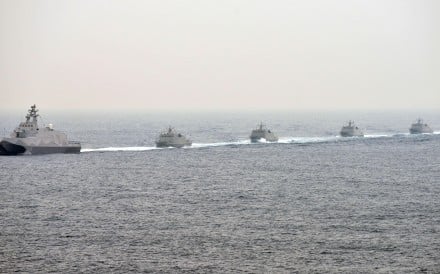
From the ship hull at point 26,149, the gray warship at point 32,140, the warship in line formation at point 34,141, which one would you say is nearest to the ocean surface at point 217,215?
the ship hull at point 26,149

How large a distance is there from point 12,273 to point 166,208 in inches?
1272

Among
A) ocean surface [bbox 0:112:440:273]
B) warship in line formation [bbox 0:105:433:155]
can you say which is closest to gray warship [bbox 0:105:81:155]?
warship in line formation [bbox 0:105:433:155]

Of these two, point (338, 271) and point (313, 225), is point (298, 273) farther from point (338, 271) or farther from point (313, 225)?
point (313, 225)

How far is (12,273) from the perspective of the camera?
5569 centimetres

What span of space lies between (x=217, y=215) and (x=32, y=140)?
244 ft

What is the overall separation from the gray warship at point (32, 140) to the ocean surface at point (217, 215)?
2.91 metres

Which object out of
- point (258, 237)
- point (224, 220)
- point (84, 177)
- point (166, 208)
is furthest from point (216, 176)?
point (258, 237)

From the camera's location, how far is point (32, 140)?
147 m

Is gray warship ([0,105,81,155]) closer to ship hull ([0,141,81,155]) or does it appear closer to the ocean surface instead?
ship hull ([0,141,81,155])

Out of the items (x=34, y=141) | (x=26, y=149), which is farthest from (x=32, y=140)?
(x=26, y=149)

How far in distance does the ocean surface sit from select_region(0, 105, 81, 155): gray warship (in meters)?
2.91

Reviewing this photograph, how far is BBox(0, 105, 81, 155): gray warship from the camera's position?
144250 mm

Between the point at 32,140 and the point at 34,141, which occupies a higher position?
the point at 32,140

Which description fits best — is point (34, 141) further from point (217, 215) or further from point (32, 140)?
point (217, 215)
